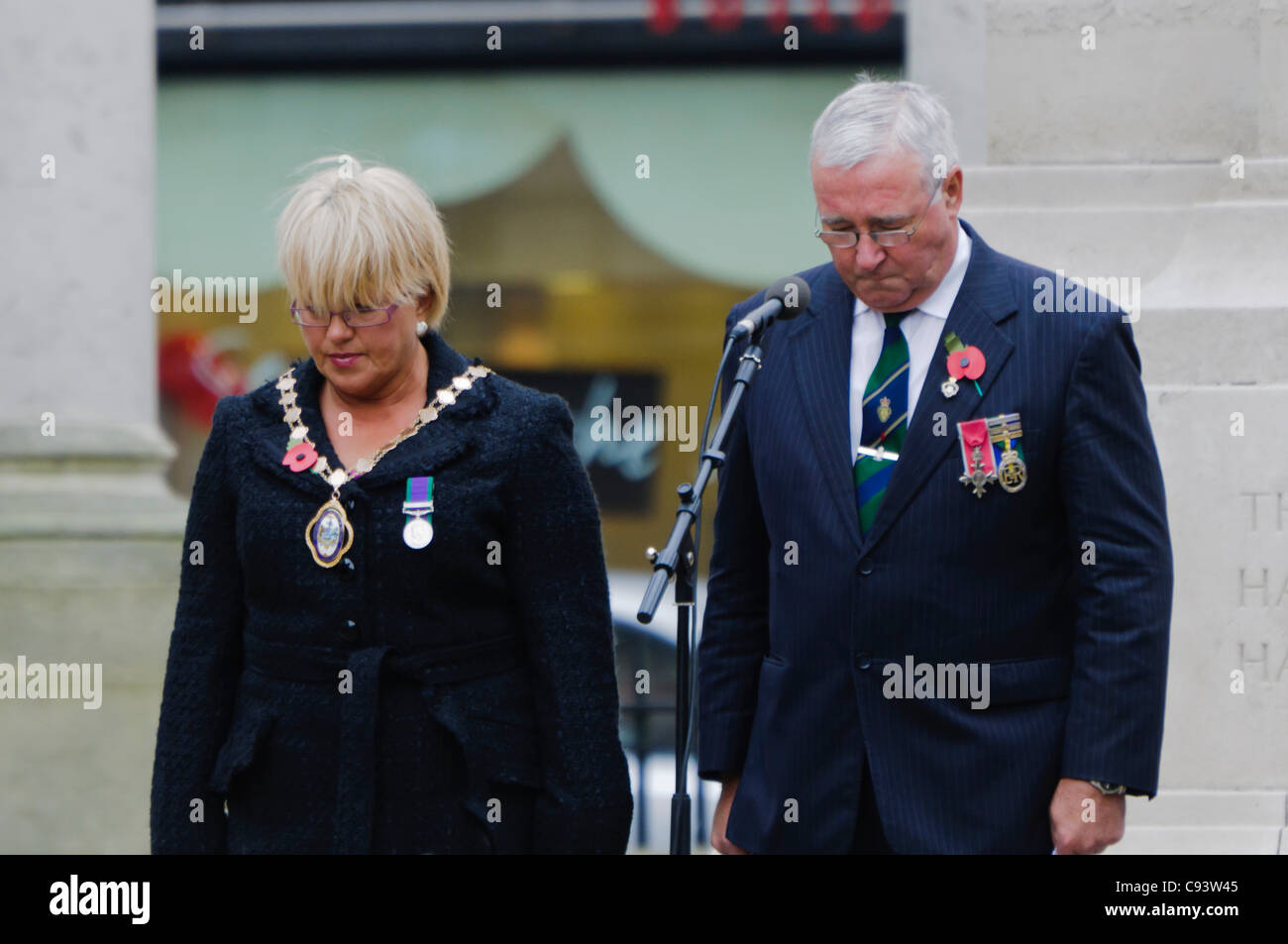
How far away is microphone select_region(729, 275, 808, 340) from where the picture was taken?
330cm

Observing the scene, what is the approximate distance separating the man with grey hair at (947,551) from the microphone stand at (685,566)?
0.23 metres

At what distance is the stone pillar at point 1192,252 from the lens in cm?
491

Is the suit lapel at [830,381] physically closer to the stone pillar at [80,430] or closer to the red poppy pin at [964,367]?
the red poppy pin at [964,367]

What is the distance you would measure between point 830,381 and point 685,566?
1.52 ft

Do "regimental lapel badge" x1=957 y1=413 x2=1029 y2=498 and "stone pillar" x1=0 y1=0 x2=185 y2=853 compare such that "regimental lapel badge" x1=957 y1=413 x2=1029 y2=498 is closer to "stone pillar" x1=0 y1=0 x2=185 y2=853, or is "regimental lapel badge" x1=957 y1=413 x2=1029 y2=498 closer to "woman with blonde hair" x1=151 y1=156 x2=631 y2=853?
"woman with blonde hair" x1=151 y1=156 x2=631 y2=853

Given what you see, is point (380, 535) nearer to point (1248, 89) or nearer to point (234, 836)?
point (234, 836)

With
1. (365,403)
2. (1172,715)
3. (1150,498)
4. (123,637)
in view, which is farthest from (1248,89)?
(123,637)

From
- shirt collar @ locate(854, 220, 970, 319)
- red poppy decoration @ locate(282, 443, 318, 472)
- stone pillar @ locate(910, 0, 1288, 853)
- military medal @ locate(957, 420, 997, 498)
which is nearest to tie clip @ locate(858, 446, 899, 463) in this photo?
military medal @ locate(957, 420, 997, 498)

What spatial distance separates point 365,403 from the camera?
335cm

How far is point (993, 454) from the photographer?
3262 mm

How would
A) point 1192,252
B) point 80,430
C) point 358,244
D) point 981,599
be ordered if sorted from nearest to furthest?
point 358,244, point 981,599, point 1192,252, point 80,430

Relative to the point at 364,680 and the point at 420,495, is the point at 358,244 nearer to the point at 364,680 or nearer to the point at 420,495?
the point at 420,495

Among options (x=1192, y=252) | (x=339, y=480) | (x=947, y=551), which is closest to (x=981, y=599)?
(x=947, y=551)

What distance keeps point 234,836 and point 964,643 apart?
131cm
